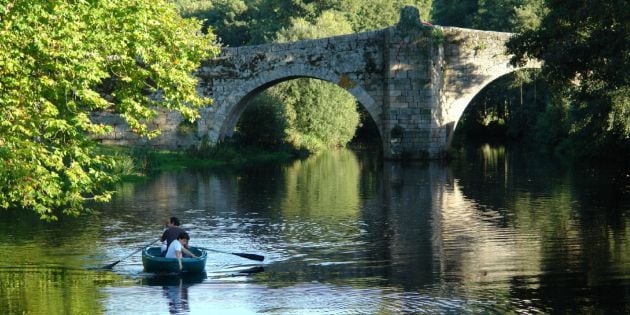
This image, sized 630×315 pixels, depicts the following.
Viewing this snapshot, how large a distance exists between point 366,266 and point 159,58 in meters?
4.21

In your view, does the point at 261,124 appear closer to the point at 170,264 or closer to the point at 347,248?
the point at 347,248

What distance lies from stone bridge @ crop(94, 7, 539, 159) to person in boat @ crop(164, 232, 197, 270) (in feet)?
64.0

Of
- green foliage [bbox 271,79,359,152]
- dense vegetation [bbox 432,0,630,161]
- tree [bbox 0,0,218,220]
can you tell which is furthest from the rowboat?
green foliage [bbox 271,79,359,152]

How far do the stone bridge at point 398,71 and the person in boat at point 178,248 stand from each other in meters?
19.5

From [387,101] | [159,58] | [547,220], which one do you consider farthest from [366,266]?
[387,101]

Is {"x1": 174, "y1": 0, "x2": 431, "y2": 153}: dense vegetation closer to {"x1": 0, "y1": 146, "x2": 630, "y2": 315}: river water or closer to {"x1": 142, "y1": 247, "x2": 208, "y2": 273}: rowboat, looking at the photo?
{"x1": 0, "y1": 146, "x2": 630, "y2": 315}: river water

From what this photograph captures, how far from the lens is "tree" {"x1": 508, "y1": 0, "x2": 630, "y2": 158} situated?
23891 mm

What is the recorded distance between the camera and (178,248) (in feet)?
48.1

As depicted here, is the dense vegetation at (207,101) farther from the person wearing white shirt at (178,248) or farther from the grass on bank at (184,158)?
the person wearing white shirt at (178,248)

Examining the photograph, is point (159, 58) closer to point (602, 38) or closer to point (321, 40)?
point (602, 38)

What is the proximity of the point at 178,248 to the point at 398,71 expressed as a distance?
2008cm

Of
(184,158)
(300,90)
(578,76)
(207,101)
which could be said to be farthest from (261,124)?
(207,101)

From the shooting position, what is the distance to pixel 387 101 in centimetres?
3409

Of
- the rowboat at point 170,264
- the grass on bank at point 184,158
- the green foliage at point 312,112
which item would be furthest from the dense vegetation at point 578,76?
the rowboat at point 170,264
